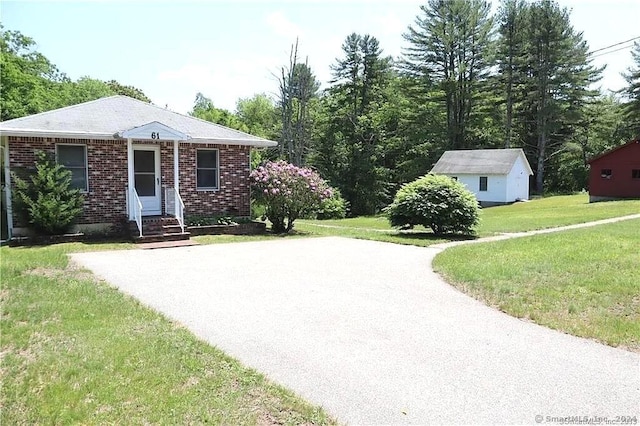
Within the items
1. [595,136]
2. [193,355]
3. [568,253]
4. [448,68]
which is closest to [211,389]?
[193,355]

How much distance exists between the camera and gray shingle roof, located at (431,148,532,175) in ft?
116

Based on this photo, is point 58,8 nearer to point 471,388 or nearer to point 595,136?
point 471,388

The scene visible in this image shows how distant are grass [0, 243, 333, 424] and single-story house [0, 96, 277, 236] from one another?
25.5 feet

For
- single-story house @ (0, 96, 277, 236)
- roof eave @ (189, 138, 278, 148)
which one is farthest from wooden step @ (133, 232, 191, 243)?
roof eave @ (189, 138, 278, 148)

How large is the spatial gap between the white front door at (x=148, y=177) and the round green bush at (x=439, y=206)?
7462 millimetres

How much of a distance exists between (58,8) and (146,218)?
233 inches

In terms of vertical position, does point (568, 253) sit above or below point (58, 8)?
below

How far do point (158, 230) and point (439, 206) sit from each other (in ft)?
26.7

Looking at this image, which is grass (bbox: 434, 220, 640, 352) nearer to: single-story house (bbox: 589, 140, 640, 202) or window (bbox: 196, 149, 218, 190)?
window (bbox: 196, 149, 218, 190)

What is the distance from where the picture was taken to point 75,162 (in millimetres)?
13383

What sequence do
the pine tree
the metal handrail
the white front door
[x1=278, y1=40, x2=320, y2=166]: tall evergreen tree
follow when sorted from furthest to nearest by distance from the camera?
[x1=278, y1=40, x2=320, y2=166]: tall evergreen tree, the white front door, the metal handrail, the pine tree

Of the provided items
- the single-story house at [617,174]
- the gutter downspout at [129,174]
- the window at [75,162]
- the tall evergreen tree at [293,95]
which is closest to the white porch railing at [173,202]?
the gutter downspout at [129,174]

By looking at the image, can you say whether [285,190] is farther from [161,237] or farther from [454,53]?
[454,53]

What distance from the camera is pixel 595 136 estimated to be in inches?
1686
